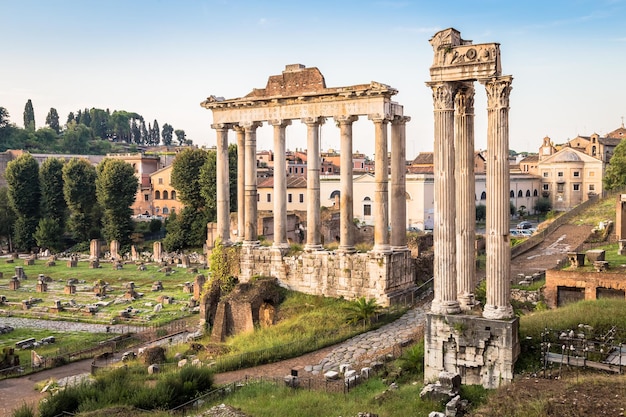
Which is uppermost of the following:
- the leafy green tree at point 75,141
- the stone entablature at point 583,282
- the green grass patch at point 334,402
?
the leafy green tree at point 75,141

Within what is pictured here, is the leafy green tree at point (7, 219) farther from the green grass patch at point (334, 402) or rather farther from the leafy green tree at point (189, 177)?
the green grass patch at point (334, 402)

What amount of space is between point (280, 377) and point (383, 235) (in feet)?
26.3

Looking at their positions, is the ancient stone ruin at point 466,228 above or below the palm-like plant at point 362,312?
above

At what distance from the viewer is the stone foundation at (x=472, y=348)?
15.1 metres

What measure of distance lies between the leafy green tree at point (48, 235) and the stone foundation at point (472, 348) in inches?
2242

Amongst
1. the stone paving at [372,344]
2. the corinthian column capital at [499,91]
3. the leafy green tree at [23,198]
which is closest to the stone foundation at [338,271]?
the stone paving at [372,344]

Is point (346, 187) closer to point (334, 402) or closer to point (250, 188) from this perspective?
point (250, 188)

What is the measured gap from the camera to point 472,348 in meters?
15.5

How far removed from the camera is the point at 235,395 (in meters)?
17.3

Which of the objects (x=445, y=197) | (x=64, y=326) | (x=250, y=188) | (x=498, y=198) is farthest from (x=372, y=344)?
(x=64, y=326)

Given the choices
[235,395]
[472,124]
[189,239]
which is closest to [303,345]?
[235,395]

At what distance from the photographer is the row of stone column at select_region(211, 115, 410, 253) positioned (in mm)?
25234

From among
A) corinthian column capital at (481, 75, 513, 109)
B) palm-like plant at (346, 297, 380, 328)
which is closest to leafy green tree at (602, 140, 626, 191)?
palm-like plant at (346, 297, 380, 328)

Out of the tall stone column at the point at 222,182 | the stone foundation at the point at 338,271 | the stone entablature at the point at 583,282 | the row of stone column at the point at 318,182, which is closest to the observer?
the stone entablature at the point at 583,282
